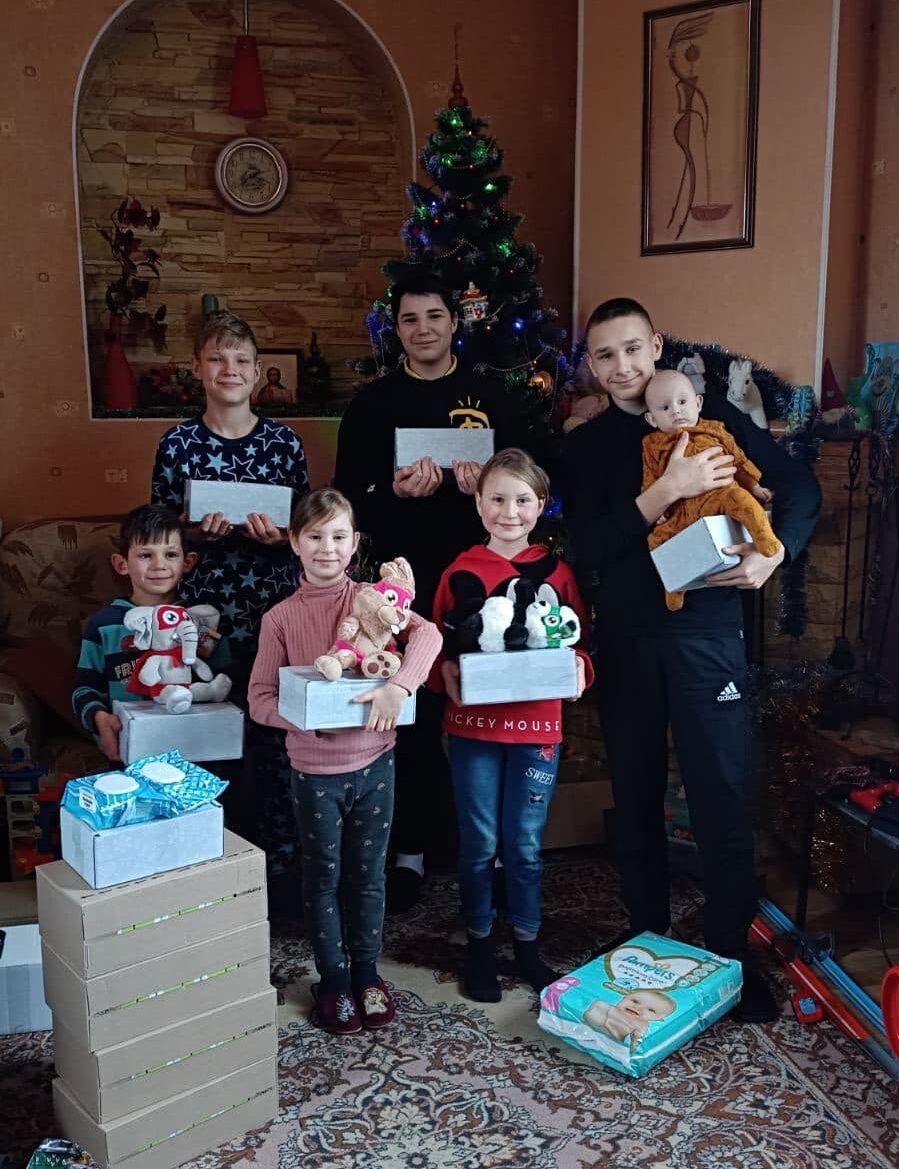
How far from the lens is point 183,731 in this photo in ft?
6.86

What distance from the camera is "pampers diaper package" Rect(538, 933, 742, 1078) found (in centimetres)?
204

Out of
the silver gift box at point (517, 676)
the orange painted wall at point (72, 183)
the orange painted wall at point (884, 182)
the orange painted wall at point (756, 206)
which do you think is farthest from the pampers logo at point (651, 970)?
the orange painted wall at point (72, 183)

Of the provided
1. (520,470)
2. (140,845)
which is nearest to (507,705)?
(520,470)

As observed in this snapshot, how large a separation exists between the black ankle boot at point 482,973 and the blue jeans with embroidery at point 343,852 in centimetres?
24

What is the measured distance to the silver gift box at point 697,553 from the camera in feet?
6.60

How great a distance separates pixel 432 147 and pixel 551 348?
0.80 m

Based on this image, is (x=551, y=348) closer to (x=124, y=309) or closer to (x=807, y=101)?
(x=807, y=101)

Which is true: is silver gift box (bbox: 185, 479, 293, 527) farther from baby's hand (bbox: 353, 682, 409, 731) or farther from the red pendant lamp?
the red pendant lamp

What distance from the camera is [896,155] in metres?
3.29

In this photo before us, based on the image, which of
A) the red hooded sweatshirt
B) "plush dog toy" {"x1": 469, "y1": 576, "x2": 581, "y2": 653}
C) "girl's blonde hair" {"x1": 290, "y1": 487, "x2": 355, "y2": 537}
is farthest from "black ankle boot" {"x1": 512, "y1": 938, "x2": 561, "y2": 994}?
"girl's blonde hair" {"x1": 290, "y1": 487, "x2": 355, "y2": 537}

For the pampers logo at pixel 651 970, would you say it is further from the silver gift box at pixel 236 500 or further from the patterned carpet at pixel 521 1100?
the silver gift box at pixel 236 500

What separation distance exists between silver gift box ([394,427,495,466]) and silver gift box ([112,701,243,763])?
0.73 metres

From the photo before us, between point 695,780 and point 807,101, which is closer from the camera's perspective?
point 695,780

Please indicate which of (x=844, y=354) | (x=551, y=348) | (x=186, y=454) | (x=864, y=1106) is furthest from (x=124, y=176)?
(x=864, y=1106)
